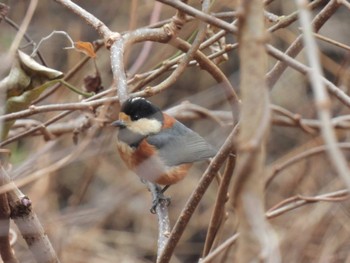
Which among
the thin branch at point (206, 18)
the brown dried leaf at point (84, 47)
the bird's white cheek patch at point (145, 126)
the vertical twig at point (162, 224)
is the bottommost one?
the vertical twig at point (162, 224)

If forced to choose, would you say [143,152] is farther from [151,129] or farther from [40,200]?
[40,200]

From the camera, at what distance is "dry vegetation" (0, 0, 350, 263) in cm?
82

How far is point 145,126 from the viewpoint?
2.83 m

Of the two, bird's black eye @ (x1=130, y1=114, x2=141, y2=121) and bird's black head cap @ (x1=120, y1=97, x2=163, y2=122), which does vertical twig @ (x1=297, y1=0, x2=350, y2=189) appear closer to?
bird's black head cap @ (x1=120, y1=97, x2=163, y2=122)

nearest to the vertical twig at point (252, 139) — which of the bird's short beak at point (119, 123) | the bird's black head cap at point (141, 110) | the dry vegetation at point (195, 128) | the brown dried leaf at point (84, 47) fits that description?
the dry vegetation at point (195, 128)

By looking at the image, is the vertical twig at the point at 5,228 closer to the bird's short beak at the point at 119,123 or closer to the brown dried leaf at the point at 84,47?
the brown dried leaf at the point at 84,47

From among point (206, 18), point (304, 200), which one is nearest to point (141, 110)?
point (304, 200)

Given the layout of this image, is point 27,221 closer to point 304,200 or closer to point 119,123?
point 304,200

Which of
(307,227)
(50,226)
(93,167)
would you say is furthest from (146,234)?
(93,167)

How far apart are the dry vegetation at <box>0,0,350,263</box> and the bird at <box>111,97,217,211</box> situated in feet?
0.33

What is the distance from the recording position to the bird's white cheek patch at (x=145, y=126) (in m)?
2.71

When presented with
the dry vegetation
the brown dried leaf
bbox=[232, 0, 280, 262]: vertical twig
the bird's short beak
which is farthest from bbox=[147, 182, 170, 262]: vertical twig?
→ bbox=[232, 0, 280, 262]: vertical twig

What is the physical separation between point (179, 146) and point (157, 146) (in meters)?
0.11

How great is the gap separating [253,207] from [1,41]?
323 cm
